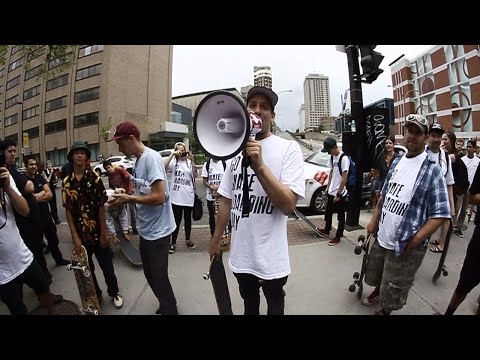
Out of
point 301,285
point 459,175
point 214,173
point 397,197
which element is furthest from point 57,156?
point 459,175

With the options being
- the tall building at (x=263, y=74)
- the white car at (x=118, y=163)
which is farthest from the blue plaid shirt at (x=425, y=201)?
the white car at (x=118, y=163)

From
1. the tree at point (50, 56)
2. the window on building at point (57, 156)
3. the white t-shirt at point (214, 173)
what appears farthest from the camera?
the white t-shirt at point (214, 173)

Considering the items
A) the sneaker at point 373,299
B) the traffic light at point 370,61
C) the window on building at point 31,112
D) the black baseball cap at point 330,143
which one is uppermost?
the traffic light at point 370,61

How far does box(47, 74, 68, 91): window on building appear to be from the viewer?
2839 millimetres

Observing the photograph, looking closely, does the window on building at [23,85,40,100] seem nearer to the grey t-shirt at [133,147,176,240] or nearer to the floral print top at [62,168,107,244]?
the floral print top at [62,168,107,244]

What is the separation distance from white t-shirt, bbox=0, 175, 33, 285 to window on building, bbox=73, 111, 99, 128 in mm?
1110

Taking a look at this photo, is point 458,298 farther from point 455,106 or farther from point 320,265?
point 455,106

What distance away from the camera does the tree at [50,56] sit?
204 centimetres

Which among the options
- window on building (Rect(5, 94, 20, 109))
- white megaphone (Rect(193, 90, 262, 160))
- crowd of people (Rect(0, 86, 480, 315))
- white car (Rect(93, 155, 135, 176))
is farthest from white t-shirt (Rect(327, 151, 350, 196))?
window on building (Rect(5, 94, 20, 109))

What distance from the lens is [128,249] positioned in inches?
115

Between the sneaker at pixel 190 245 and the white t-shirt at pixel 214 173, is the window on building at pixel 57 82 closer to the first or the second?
the white t-shirt at pixel 214 173

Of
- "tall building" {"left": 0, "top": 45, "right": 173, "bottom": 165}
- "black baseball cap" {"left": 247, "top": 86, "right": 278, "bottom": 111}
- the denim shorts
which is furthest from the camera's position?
"tall building" {"left": 0, "top": 45, "right": 173, "bottom": 165}

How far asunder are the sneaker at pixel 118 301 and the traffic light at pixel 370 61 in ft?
13.2

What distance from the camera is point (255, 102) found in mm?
1312
